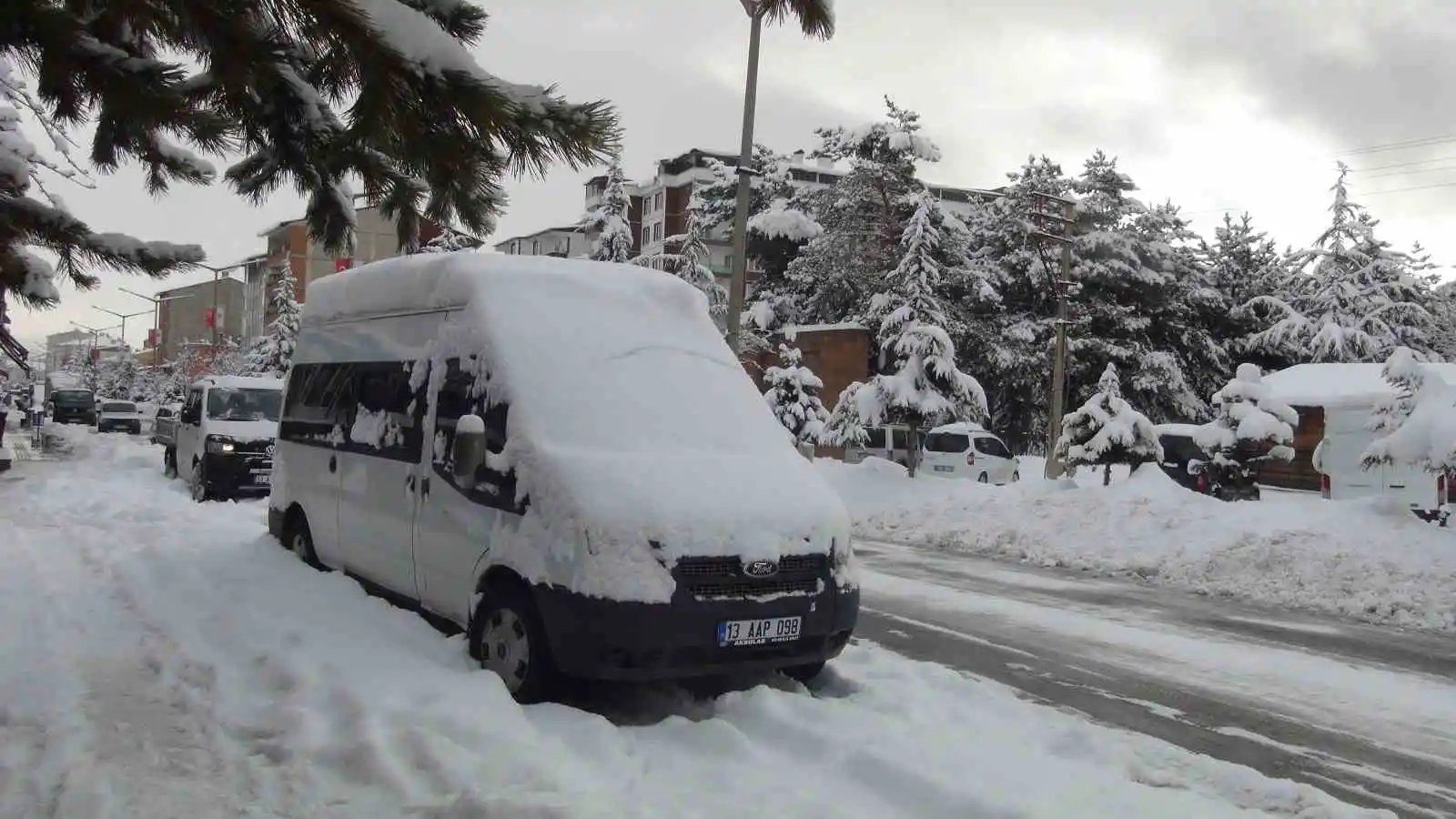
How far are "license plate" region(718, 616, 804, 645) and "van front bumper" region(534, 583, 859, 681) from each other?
25 mm

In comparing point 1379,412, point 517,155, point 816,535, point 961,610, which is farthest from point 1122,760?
point 1379,412

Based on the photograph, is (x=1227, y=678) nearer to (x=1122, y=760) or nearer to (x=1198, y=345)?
(x=1122, y=760)

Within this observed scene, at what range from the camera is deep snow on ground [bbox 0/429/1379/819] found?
4.45 m

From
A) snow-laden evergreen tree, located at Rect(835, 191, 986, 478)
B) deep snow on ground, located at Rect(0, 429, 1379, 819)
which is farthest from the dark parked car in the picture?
deep snow on ground, located at Rect(0, 429, 1379, 819)

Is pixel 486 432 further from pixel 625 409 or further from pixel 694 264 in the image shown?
pixel 694 264

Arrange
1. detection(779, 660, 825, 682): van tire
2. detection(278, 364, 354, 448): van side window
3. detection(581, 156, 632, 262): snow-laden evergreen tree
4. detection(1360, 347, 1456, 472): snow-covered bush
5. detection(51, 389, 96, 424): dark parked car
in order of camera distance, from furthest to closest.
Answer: detection(51, 389, 96, 424): dark parked car, detection(581, 156, 632, 262): snow-laden evergreen tree, detection(1360, 347, 1456, 472): snow-covered bush, detection(278, 364, 354, 448): van side window, detection(779, 660, 825, 682): van tire

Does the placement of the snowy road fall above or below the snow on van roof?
below

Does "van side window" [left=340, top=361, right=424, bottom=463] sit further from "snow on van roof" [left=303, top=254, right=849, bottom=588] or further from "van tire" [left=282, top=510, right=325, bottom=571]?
"van tire" [left=282, top=510, right=325, bottom=571]

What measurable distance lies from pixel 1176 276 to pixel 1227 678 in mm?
41839

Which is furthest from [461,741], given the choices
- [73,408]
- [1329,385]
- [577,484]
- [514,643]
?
[73,408]

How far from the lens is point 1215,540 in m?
13.3

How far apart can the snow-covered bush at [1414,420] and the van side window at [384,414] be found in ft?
37.9

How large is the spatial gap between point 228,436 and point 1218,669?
576 inches

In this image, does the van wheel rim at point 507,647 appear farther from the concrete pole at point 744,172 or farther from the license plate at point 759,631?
the concrete pole at point 744,172
